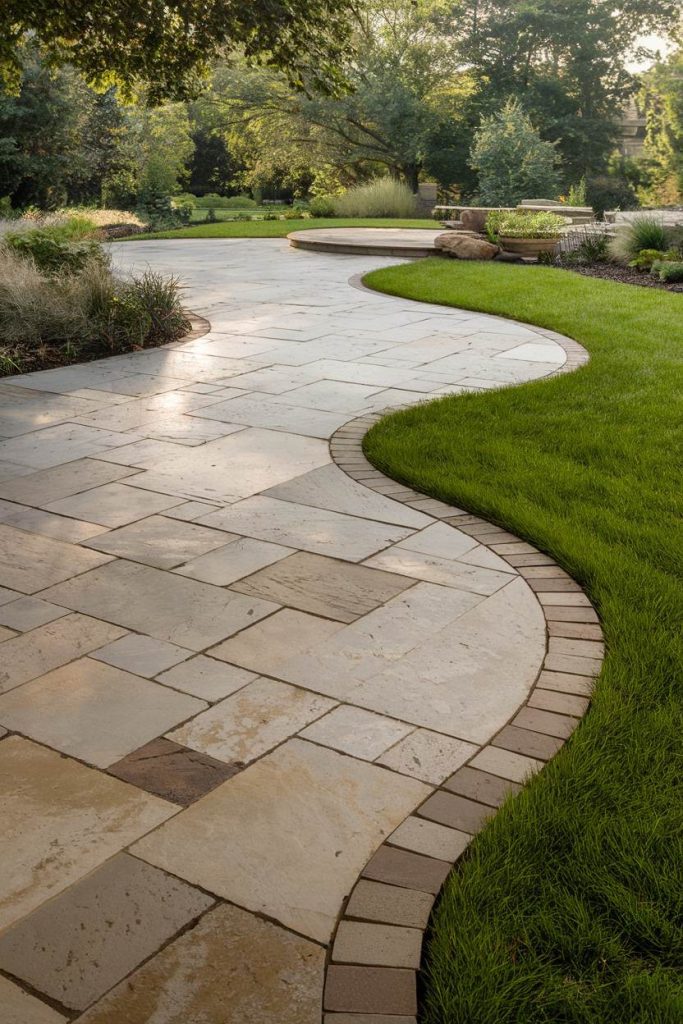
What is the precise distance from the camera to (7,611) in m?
3.28

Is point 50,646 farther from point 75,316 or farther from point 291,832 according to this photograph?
point 75,316

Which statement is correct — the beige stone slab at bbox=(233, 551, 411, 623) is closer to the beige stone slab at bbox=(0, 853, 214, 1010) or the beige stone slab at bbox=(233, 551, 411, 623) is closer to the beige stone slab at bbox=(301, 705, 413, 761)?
the beige stone slab at bbox=(301, 705, 413, 761)

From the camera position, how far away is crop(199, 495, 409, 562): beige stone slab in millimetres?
3812

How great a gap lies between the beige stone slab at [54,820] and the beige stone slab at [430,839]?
54 centimetres

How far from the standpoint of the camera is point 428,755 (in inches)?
96.3

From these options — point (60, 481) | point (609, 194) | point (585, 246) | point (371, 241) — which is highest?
point (609, 194)

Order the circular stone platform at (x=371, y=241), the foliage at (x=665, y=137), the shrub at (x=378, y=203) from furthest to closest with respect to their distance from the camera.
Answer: the foliage at (x=665, y=137) < the shrub at (x=378, y=203) < the circular stone platform at (x=371, y=241)

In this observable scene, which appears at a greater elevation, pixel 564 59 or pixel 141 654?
pixel 564 59

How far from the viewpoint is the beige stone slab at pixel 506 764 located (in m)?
2.36

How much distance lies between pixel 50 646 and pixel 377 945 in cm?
162

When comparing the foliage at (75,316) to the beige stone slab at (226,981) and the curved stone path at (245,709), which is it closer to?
the curved stone path at (245,709)

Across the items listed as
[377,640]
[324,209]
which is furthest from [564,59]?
[377,640]

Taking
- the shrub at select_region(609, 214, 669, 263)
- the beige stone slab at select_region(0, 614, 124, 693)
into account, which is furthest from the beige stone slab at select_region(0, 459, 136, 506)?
the shrub at select_region(609, 214, 669, 263)

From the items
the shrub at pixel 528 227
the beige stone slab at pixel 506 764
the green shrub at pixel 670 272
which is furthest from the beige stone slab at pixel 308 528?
the shrub at pixel 528 227
